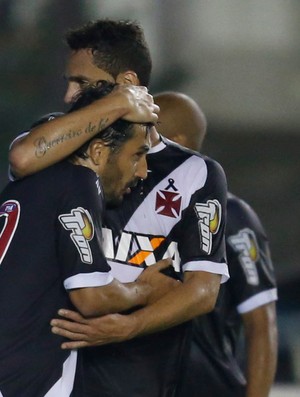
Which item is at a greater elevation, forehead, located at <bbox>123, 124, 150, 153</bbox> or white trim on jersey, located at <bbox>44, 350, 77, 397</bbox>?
forehead, located at <bbox>123, 124, 150, 153</bbox>

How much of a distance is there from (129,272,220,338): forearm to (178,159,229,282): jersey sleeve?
0.04 metres

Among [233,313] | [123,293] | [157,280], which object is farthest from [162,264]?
[233,313]

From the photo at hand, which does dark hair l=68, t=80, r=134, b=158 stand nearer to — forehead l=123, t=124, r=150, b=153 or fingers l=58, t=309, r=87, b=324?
forehead l=123, t=124, r=150, b=153

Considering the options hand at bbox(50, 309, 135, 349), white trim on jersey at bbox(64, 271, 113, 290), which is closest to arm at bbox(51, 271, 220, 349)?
hand at bbox(50, 309, 135, 349)

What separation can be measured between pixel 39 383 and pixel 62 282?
31 cm

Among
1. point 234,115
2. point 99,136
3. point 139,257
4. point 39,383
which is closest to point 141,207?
point 139,257

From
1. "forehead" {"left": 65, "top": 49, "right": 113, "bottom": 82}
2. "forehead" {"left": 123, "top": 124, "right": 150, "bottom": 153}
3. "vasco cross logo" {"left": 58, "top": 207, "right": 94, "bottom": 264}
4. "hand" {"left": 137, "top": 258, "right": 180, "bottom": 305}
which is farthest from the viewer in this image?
"forehead" {"left": 65, "top": 49, "right": 113, "bottom": 82}

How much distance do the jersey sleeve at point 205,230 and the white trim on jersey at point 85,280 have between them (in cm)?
50

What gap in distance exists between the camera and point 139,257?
14.5 ft

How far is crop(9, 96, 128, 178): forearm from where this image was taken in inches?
157

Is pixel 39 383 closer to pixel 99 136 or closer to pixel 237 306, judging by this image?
pixel 99 136

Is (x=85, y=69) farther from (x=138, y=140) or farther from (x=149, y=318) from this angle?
(x=149, y=318)

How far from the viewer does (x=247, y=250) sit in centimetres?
521

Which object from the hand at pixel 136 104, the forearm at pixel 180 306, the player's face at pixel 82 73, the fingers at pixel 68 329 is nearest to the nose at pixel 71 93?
the player's face at pixel 82 73
